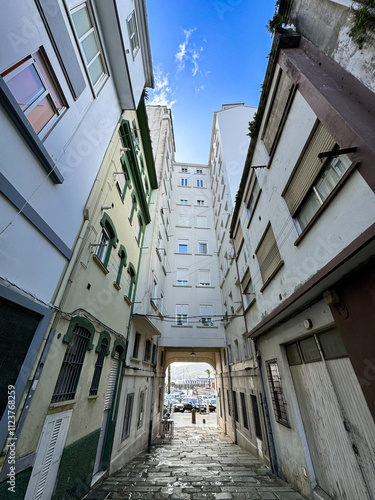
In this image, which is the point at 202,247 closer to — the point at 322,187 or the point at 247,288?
the point at 247,288

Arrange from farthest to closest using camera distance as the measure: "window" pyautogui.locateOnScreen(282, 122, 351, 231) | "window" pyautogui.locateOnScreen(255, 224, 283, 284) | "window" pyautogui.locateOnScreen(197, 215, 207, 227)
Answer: "window" pyautogui.locateOnScreen(197, 215, 207, 227) < "window" pyautogui.locateOnScreen(255, 224, 283, 284) < "window" pyautogui.locateOnScreen(282, 122, 351, 231)

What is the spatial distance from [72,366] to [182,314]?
1192 centimetres

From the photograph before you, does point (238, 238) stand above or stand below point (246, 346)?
above

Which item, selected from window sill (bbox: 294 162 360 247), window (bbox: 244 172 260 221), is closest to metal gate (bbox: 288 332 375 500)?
window sill (bbox: 294 162 360 247)

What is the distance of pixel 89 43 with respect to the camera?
20.7 feet

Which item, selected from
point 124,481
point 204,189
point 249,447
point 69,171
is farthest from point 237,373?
point 204,189

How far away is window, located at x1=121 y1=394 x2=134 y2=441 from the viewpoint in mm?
8758

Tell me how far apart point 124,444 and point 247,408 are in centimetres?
629

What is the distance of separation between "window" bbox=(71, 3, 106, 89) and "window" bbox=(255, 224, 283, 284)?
7.82 metres

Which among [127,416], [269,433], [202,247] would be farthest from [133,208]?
[269,433]

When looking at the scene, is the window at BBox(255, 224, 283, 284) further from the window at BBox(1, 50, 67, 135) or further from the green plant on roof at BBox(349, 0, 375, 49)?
the window at BBox(1, 50, 67, 135)

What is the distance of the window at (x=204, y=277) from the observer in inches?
734

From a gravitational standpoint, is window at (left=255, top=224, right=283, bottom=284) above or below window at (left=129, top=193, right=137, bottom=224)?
below

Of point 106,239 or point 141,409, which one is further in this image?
point 141,409
